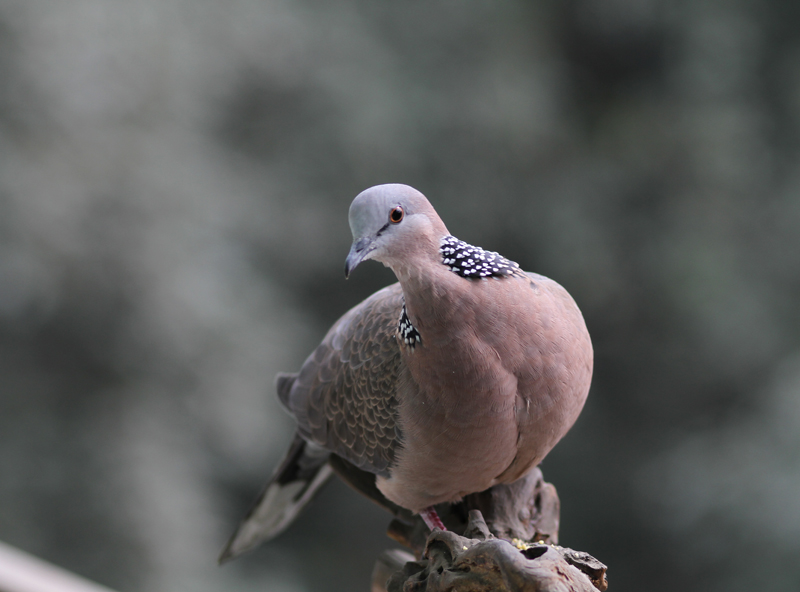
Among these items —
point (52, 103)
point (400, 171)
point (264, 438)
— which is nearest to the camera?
point (52, 103)

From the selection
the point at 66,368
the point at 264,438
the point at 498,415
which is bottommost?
the point at 264,438

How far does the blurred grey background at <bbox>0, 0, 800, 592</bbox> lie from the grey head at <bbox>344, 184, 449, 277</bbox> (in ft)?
7.68

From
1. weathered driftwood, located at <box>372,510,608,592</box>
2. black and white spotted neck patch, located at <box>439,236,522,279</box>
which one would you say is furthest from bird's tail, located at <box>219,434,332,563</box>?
black and white spotted neck patch, located at <box>439,236,522,279</box>

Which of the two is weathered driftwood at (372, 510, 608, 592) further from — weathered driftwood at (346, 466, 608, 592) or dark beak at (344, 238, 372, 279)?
dark beak at (344, 238, 372, 279)

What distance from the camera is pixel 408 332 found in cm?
159

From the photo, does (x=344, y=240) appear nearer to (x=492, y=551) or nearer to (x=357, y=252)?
(x=357, y=252)

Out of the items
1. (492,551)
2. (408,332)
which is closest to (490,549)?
(492,551)

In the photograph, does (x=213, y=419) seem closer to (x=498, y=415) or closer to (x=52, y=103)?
(x=52, y=103)

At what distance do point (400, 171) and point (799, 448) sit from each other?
2594mm

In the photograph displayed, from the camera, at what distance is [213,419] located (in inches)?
148

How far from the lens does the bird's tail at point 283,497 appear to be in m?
2.25

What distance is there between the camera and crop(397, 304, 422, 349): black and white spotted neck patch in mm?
1566

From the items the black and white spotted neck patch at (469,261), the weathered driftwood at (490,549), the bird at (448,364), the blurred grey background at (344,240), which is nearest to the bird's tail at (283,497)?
the weathered driftwood at (490,549)

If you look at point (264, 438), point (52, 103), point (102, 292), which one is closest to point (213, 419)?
point (264, 438)
